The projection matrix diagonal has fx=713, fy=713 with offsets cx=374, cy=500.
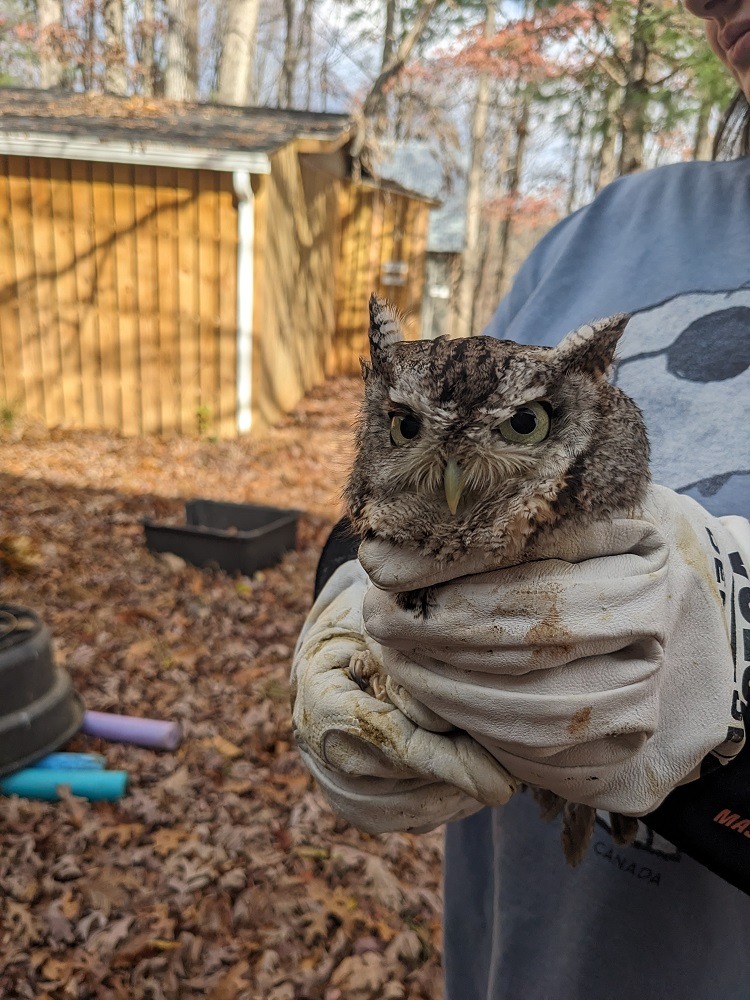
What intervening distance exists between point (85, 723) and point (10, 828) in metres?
0.70

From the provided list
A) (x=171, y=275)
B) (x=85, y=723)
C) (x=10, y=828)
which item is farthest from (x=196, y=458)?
(x=10, y=828)

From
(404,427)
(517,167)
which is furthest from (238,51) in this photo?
(404,427)

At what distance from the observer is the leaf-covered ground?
112 inches

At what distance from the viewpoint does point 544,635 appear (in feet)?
3.42

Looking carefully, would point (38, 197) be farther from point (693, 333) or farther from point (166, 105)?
point (693, 333)

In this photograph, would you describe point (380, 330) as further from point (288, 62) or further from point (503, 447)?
point (288, 62)

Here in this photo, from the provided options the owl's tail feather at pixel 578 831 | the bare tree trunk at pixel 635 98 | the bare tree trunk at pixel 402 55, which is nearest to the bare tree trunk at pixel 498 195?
the bare tree trunk at pixel 402 55

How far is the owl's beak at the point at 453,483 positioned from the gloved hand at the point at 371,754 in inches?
17.9

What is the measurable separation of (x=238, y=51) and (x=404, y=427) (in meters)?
16.5

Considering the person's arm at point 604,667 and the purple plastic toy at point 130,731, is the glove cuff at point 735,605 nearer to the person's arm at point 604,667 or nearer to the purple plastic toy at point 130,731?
the person's arm at point 604,667

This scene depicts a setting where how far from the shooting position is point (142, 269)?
9.20 metres

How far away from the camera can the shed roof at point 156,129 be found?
8688 mm

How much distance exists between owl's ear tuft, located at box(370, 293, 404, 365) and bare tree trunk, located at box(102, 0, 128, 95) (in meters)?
18.1

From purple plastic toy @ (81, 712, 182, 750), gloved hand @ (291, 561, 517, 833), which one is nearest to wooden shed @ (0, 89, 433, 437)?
purple plastic toy @ (81, 712, 182, 750)
